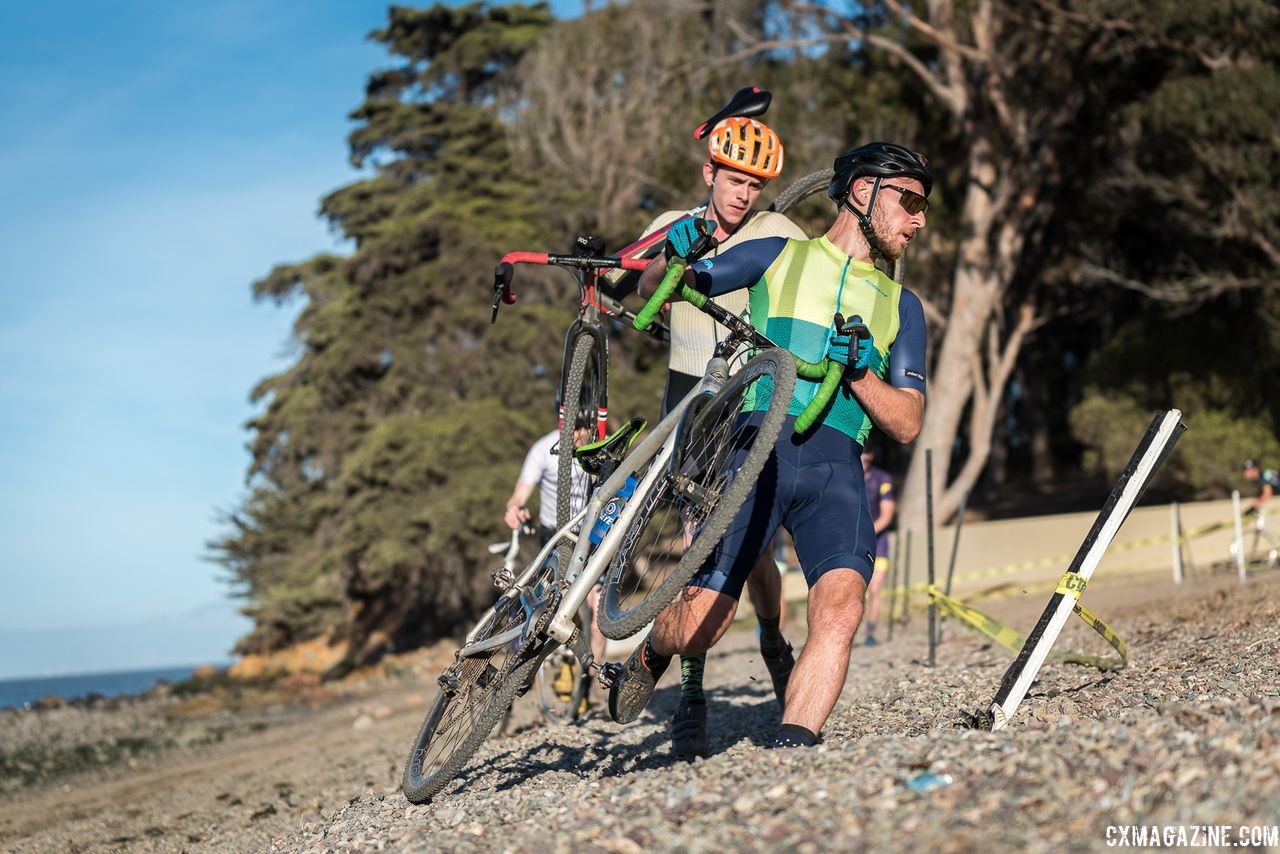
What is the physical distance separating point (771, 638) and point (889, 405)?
6.55 feet

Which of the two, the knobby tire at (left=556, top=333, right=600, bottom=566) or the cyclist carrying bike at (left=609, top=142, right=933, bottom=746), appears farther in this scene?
the knobby tire at (left=556, top=333, right=600, bottom=566)

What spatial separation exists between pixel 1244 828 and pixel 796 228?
161 inches

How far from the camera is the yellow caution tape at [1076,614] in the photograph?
20.6 ft

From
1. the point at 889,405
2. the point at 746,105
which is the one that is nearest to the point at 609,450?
the point at 889,405

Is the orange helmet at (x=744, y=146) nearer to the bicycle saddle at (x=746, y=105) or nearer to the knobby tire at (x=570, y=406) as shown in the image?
the bicycle saddle at (x=746, y=105)

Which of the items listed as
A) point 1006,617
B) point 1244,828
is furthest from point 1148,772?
point 1006,617

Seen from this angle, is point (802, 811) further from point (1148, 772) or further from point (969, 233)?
point (969, 233)

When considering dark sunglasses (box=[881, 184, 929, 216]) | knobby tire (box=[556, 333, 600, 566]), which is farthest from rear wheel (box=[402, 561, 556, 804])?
dark sunglasses (box=[881, 184, 929, 216])

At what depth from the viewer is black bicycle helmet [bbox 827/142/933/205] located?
5137 mm

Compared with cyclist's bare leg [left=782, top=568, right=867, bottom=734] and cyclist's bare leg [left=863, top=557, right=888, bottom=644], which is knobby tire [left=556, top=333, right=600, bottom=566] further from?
cyclist's bare leg [left=863, top=557, right=888, bottom=644]

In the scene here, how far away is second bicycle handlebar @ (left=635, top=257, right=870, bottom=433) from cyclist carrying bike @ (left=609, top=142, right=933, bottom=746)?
0.09 meters

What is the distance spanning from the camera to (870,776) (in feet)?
12.5

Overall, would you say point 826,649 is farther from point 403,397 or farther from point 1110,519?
point 403,397

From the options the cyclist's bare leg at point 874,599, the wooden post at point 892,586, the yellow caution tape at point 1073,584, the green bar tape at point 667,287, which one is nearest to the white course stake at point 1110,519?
the yellow caution tape at point 1073,584
